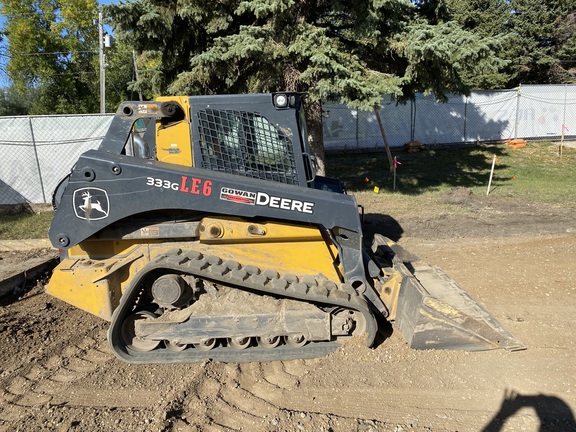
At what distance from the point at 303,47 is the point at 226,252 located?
18.4 feet

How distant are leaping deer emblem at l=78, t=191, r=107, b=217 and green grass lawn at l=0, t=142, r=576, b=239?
5.01 m

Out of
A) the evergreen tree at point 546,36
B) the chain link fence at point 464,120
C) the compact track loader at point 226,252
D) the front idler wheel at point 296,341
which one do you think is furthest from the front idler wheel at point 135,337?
the evergreen tree at point 546,36

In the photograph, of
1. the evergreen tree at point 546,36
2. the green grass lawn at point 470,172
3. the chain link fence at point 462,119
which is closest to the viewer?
the green grass lawn at point 470,172

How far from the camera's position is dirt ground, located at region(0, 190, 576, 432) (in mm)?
3279

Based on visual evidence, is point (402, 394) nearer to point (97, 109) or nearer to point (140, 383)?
point (140, 383)

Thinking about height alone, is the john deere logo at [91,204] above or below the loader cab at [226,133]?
below

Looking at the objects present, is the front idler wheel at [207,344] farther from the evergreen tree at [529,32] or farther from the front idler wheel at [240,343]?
the evergreen tree at [529,32]

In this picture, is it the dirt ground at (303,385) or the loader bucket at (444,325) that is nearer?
the dirt ground at (303,385)

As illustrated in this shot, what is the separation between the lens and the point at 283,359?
4086 millimetres

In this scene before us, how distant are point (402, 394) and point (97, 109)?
33824mm

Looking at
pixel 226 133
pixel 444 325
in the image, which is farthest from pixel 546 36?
pixel 226 133

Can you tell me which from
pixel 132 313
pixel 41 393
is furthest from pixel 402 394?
pixel 41 393

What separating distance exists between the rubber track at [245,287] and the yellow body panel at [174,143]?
0.88 metres

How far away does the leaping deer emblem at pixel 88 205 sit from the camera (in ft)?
12.3
